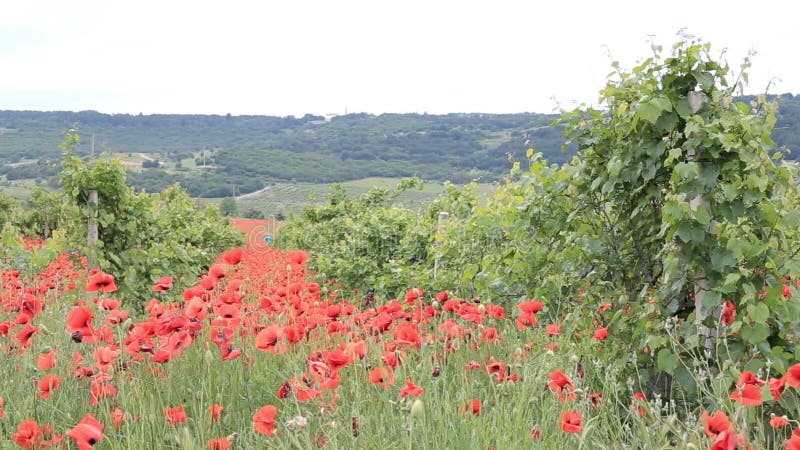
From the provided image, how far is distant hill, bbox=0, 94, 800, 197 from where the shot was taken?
168ft

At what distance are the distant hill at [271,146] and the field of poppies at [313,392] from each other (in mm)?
33399

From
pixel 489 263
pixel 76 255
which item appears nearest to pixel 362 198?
pixel 76 255

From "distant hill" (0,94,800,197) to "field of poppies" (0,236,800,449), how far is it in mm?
33399

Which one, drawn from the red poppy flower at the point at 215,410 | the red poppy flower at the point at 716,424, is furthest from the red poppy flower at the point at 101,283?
the red poppy flower at the point at 716,424

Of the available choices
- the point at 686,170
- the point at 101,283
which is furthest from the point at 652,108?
the point at 101,283

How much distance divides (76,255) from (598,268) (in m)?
5.04

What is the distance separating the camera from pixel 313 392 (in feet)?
5.93

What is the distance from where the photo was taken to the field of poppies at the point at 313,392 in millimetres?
1759

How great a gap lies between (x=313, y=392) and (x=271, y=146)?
68991 mm

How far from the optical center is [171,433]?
2.01 m

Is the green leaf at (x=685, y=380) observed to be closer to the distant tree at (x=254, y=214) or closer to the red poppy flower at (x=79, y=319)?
the red poppy flower at (x=79, y=319)

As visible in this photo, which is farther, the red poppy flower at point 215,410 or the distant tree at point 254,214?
the distant tree at point 254,214

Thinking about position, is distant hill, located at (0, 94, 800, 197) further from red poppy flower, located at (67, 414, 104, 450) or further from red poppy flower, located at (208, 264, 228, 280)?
red poppy flower, located at (67, 414, 104, 450)

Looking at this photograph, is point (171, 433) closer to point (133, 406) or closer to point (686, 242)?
point (133, 406)
